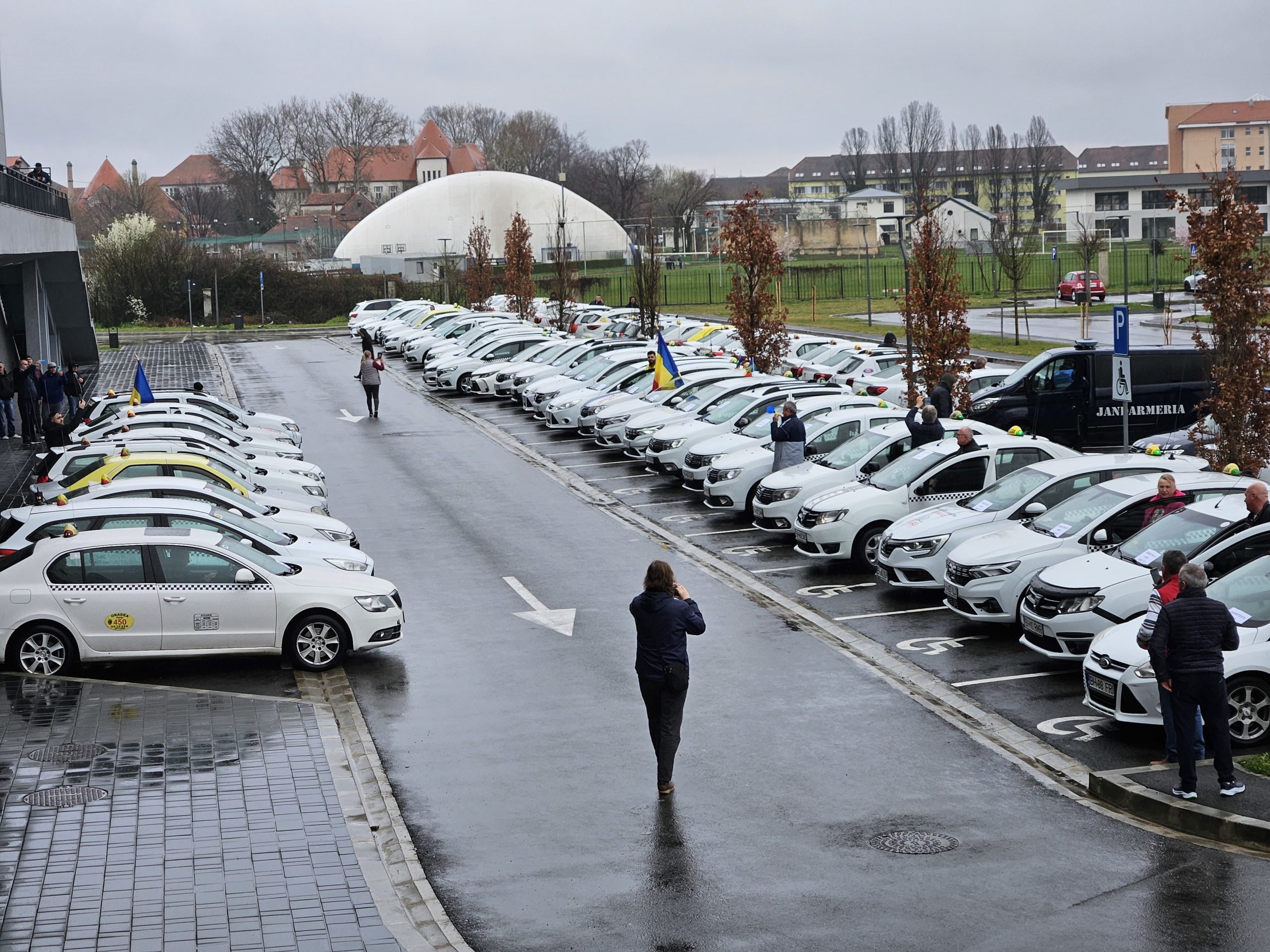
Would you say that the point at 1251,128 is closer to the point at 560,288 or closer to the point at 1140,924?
the point at 560,288

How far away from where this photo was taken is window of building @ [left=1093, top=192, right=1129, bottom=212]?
95.2 meters

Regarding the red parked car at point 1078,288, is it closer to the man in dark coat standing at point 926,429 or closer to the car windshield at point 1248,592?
the man in dark coat standing at point 926,429

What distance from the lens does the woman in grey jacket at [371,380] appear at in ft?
109

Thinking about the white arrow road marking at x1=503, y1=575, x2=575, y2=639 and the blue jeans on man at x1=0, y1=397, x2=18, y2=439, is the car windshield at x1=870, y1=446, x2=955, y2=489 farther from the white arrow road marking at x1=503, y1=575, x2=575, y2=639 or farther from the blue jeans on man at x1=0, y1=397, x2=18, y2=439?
the blue jeans on man at x1=0, y1=397, x2=18, y2=439

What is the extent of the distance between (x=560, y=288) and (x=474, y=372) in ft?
40.3

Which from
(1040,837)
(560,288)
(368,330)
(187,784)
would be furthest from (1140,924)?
(368,330)

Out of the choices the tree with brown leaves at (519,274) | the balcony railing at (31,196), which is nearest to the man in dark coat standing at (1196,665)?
the balcony railing at (31,196)

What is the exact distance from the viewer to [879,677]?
13812 mm

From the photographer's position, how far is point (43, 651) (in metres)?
13.8

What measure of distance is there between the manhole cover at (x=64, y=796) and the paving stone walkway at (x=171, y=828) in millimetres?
22

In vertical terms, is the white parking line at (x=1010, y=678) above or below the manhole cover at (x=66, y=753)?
below

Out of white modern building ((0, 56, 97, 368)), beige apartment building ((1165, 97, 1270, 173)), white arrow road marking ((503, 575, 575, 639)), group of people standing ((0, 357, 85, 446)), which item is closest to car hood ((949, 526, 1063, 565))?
white arrow road marking ((503, 575, 575, 639))

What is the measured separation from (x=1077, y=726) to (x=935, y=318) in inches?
582

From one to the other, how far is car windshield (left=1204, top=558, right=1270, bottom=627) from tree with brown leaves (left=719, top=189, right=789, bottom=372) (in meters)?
21.7
